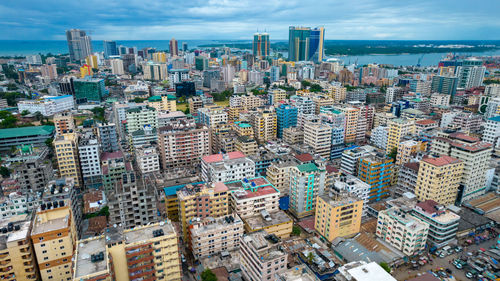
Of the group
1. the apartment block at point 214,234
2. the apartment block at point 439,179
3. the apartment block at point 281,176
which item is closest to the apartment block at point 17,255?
the apartment block at point 214,234

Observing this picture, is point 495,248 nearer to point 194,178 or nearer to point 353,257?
point 353,257

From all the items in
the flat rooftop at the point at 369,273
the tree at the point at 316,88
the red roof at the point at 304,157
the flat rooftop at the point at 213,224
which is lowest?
the flat rooftop at the point at 213,224

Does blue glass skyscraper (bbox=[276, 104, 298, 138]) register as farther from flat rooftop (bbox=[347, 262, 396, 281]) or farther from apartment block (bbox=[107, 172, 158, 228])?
flat rooftop (bbox=[347, 262, 396, 281])

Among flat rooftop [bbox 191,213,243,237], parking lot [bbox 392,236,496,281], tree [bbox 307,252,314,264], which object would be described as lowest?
parking lot [bbox 392,236,496,281]

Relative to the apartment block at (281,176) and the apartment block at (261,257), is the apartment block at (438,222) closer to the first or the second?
the apartment block at (281,176)

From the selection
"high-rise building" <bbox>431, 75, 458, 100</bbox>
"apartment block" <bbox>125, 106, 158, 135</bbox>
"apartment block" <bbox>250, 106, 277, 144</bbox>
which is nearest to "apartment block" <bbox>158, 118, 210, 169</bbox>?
"apartment block" <bbox>125, 106, 158, 135</bbox>

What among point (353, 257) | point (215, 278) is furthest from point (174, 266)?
point (353, 257)
